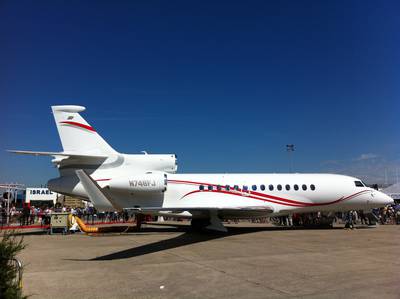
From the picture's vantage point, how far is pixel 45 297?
242 inches

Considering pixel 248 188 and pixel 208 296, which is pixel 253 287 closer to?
pixel 208 296

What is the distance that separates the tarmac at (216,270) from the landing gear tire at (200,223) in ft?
16.2

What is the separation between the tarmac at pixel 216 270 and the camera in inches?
251

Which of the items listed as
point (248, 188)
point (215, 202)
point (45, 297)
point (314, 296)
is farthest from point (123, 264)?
point (248, 188)

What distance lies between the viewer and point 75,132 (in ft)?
55.9

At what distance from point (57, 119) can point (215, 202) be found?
9.42 meters

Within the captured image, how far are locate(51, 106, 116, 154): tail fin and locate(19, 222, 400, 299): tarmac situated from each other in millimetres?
5667

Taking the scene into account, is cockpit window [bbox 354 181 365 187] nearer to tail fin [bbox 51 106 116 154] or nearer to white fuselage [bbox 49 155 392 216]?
white fuselage [bbox 49 155 392 216]

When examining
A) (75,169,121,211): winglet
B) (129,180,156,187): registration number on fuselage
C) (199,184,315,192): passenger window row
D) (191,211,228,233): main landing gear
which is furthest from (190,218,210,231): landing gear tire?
(75,169,121,211): winglet

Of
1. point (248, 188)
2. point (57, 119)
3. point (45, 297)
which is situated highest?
point (57, 119)

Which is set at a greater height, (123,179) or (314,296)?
(123,179)

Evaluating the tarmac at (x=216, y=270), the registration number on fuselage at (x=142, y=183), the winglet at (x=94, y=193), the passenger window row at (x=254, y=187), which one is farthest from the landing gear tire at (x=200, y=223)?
the winglet at (x=94, y=193)

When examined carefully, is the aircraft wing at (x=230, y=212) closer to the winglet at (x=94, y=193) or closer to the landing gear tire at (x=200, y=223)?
the landing gear tire at (x=200, y=223)

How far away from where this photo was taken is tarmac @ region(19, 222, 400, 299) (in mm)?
6379
